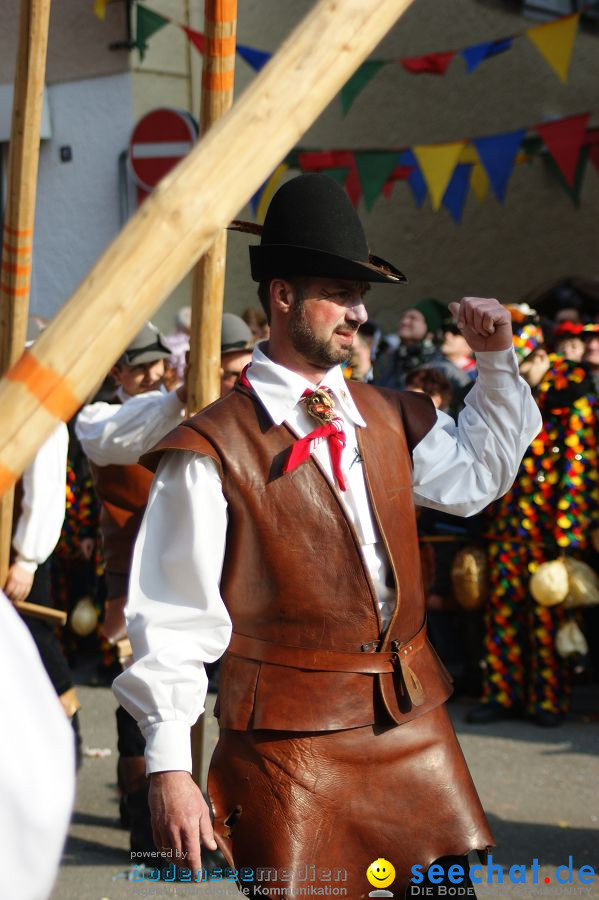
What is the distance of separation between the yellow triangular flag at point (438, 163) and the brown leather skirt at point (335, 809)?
7.14m

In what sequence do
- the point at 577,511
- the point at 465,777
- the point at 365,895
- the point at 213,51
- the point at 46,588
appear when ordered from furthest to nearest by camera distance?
1. the point at 577,511
2. the point at 46,588
3. the point at 213,51
4. the point at 465,777
5. the point at 365,895

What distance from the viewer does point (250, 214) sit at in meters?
10.9

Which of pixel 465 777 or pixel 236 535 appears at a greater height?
pixel 236 535

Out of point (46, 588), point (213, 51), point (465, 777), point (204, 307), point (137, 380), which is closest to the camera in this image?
point (465, 777)

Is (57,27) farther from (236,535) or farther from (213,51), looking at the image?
(236,535)

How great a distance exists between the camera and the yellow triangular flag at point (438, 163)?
9047mm

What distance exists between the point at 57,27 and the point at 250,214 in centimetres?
263

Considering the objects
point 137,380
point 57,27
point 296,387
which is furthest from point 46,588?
point 57,27

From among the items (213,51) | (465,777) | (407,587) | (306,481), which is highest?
(213,51)

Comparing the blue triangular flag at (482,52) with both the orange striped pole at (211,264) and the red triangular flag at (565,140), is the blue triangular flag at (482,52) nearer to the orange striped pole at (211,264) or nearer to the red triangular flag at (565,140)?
Answer: the red triangular flag at (565,140)

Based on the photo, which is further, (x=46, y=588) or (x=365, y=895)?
(x=46, y=588)

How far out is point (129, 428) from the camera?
456 cm

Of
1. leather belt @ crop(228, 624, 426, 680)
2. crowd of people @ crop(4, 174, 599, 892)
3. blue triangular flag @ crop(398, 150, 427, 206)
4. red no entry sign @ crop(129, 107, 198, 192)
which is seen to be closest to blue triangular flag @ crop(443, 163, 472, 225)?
blue triangular flag @ crop(398, 150, 427, 206)

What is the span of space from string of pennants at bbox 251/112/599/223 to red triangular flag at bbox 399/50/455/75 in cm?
62
